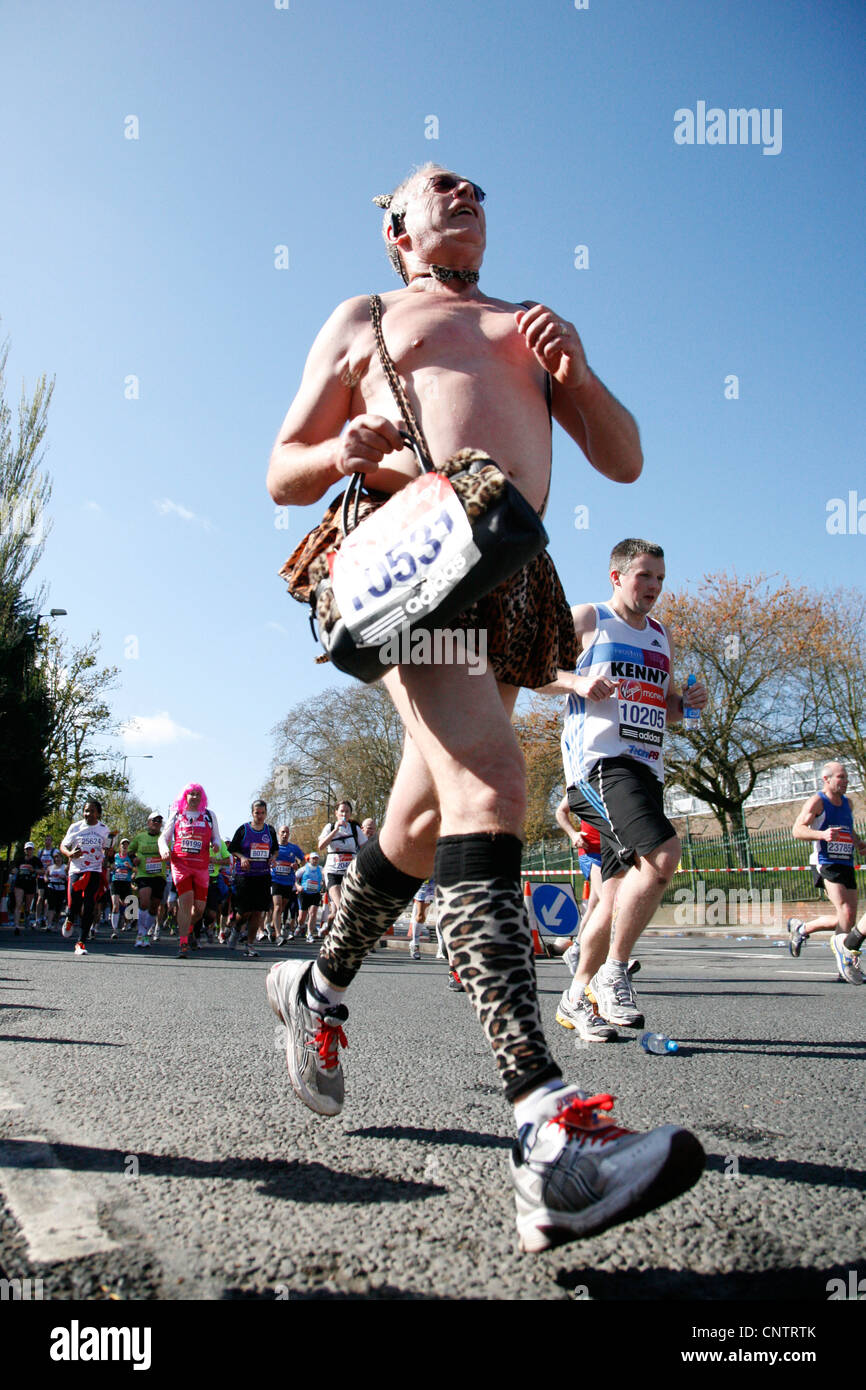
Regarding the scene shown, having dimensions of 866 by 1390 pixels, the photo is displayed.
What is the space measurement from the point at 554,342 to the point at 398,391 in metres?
0.37

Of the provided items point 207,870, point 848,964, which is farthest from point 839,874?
point 207,870

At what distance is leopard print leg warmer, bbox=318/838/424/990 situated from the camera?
2.08 meters

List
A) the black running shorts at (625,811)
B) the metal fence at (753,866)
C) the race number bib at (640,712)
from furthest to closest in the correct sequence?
the metal fence at (753,866) < the race number bib at (640,712) < the black running shorts at (625,811)

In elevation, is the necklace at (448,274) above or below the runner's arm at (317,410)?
above

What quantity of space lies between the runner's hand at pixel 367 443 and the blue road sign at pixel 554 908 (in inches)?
231

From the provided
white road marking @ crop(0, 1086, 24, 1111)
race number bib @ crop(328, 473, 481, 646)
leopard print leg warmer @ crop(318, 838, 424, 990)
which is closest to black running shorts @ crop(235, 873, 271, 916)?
white road marking @ crop(0, 1086, 24, 1111)

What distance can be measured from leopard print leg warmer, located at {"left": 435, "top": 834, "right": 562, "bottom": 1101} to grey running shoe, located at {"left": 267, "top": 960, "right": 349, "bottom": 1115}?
0.66 m

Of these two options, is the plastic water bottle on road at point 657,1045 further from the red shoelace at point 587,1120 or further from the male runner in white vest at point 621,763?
the red shoelace at point 587,1120

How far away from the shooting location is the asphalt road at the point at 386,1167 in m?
1.30

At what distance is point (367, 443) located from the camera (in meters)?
1.82
